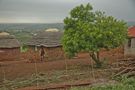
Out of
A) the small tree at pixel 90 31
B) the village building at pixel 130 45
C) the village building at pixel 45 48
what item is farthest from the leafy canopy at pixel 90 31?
the village building at pixel 45 48

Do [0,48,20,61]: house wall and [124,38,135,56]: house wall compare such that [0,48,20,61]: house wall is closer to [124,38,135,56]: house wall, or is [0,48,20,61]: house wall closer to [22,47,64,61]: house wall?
[22,47,64,61]: house wall

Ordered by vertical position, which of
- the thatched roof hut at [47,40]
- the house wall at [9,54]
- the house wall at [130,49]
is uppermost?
the thatched roof hut at [47,40]

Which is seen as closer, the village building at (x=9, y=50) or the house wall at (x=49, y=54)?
the house wall at (x=49, y=54)

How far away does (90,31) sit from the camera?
17875mm

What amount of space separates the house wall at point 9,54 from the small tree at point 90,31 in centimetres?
900

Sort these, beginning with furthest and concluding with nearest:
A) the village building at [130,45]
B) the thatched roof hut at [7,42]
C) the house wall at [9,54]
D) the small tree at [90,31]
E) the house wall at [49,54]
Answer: the thatched roof hut at [7,42], the house wall at [9,54], the house wall at [49,54], the village building at [130,45], the small tree at [90,31]

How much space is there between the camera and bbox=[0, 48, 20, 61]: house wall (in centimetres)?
2641

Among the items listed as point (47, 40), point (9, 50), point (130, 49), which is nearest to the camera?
point (130, 49)

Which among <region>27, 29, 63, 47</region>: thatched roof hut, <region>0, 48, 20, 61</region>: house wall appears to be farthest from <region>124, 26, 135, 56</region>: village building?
<region>0, 48, 20, 61</region>: house wall

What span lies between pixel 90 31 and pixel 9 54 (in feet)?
35.8

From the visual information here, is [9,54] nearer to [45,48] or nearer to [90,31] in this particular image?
[45,48]

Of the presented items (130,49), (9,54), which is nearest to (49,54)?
(9,54)

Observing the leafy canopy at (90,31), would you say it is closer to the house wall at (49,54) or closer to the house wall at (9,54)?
the house wall at (49,54)

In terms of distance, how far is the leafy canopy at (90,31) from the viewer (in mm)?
17891
